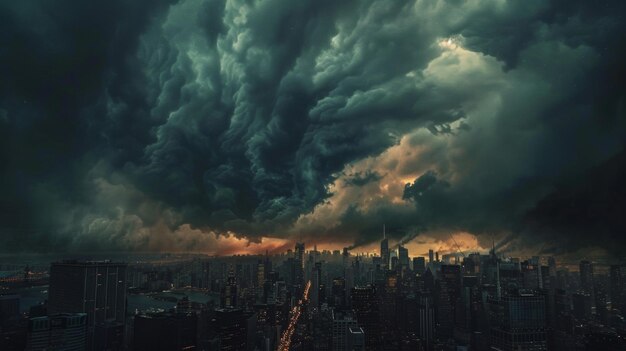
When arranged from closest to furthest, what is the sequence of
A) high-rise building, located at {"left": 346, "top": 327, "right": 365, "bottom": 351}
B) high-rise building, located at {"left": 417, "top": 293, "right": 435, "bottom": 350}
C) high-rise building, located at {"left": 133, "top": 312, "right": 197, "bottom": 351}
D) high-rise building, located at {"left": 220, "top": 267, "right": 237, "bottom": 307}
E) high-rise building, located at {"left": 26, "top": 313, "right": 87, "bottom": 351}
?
high-rise building, located at {"left": 26, "top": 313, "right": 87, "bottom": 351}, high-rise building, located at {"left": 133, "top": 312, "right": 197, "bottom": 351}, high-rise building, located at {"left": 346, "top": 327, "right": 365, "bottom": 351}, high-rise building, located at {"left": 417, "top": 293, "right": 435, "bottom": 350}, high-rise building, located at {"left": 220, "top": 267, "right": 237, "bottom": 307}

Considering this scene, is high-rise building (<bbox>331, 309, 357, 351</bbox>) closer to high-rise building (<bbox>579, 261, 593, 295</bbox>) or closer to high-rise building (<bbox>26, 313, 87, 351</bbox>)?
high-rise building (<bbox>579, 261, 593, 295</bbox>)

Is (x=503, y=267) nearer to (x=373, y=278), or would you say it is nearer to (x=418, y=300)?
(x=418, y=300)

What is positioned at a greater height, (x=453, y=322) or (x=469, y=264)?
(x=469, y=264)

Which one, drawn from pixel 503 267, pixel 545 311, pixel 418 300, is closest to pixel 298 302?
pixel 418 300

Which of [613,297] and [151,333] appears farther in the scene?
[151,333]

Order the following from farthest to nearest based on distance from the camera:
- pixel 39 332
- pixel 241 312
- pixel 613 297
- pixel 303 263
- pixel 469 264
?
pixel 303 263, pixel 469 264, pixel 241 312, pixel 613 297, pixel 39 332

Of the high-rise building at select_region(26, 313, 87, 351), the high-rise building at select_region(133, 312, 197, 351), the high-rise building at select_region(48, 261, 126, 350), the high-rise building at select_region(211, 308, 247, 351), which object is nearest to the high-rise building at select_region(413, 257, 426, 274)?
the high-rise building at select_region(211, 308, 247, 351)

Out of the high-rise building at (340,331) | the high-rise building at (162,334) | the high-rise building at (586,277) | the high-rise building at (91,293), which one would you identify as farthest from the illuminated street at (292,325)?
the high-rise building at (586,277)

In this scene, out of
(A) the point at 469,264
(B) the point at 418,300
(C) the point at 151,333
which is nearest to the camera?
(C) the point at 151,333
